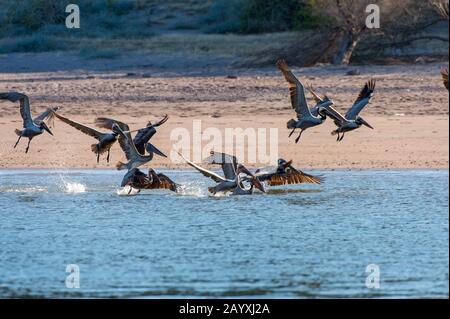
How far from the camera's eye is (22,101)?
515 inches

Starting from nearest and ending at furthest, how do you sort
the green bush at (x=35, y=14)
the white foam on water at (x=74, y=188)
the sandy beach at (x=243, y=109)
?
1. the white foam on water at (x=74, y=188)
2. the sandy beach at (x=243, y=109)
3. the green bush at (x=35, y=14)

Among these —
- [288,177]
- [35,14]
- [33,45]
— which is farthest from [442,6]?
[35,14]

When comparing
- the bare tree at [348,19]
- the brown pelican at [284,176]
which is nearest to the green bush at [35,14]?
the bare tree at [348,19]

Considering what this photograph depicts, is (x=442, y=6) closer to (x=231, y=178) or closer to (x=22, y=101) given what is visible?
(x=231, y=178)

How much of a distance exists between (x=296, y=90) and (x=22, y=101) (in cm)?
310

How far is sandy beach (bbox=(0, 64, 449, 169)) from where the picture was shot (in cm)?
1431

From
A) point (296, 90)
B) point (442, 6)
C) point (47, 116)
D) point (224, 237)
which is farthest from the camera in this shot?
point (442, 6)

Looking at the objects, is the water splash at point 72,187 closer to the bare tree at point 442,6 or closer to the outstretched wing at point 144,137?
the outstretched wing at point 144,137

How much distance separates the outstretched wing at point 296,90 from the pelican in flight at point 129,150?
1644mm

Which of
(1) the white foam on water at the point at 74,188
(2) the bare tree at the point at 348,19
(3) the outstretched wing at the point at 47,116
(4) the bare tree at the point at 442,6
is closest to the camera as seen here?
(1) the white foam on water at the point at 74,188

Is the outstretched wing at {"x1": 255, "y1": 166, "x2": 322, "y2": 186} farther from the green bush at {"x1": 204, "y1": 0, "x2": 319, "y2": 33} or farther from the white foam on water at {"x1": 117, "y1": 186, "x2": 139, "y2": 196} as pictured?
the green bush at {"x1": 204, "y1": 0, "x2": 319, "y2": 33}

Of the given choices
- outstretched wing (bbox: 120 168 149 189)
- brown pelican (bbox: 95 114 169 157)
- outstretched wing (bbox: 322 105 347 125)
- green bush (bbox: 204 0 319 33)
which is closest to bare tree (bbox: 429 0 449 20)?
green bush (bbox: 204 0 319 33)

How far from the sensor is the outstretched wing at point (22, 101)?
1280 cm
